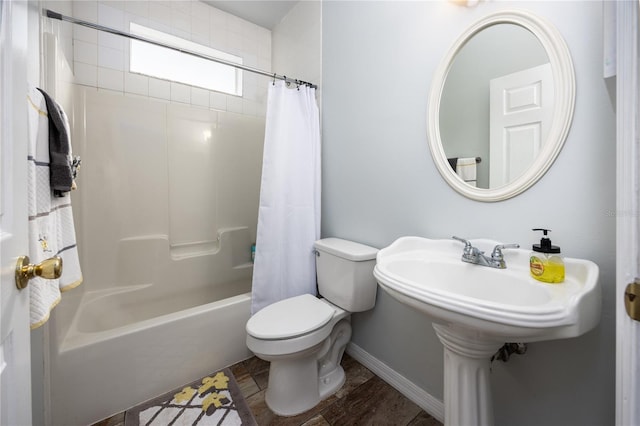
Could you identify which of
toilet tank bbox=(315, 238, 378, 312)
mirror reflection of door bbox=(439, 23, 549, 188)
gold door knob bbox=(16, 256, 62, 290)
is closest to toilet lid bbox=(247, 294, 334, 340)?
toilet tank bbox=(315, 238, 378, 312)

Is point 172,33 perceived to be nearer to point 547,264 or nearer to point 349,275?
point 349,275

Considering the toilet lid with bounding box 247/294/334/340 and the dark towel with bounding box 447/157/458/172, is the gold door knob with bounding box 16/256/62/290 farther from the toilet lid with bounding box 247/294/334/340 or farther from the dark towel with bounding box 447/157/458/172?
the dark towel with bounding box 447/157/458/172

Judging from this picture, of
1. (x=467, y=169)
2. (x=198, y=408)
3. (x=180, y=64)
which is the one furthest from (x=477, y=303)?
(x=180, y=64)

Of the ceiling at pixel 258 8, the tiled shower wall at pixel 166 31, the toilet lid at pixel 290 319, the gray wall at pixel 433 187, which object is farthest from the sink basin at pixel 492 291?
the ceiling at pixel 258 8

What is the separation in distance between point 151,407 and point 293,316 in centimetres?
81

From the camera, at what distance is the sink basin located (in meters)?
0.56

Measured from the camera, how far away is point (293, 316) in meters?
1.26

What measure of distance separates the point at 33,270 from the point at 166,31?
2.19 m

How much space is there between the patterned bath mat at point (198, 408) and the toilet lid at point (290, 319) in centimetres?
42

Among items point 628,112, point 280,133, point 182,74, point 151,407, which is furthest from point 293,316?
point 182,74

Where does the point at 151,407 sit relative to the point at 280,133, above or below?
below

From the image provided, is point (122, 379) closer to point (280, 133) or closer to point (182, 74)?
point (280, 133)

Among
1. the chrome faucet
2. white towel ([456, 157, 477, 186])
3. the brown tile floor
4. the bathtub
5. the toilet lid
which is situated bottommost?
the brown tile floor

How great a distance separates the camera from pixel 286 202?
1634 mm
